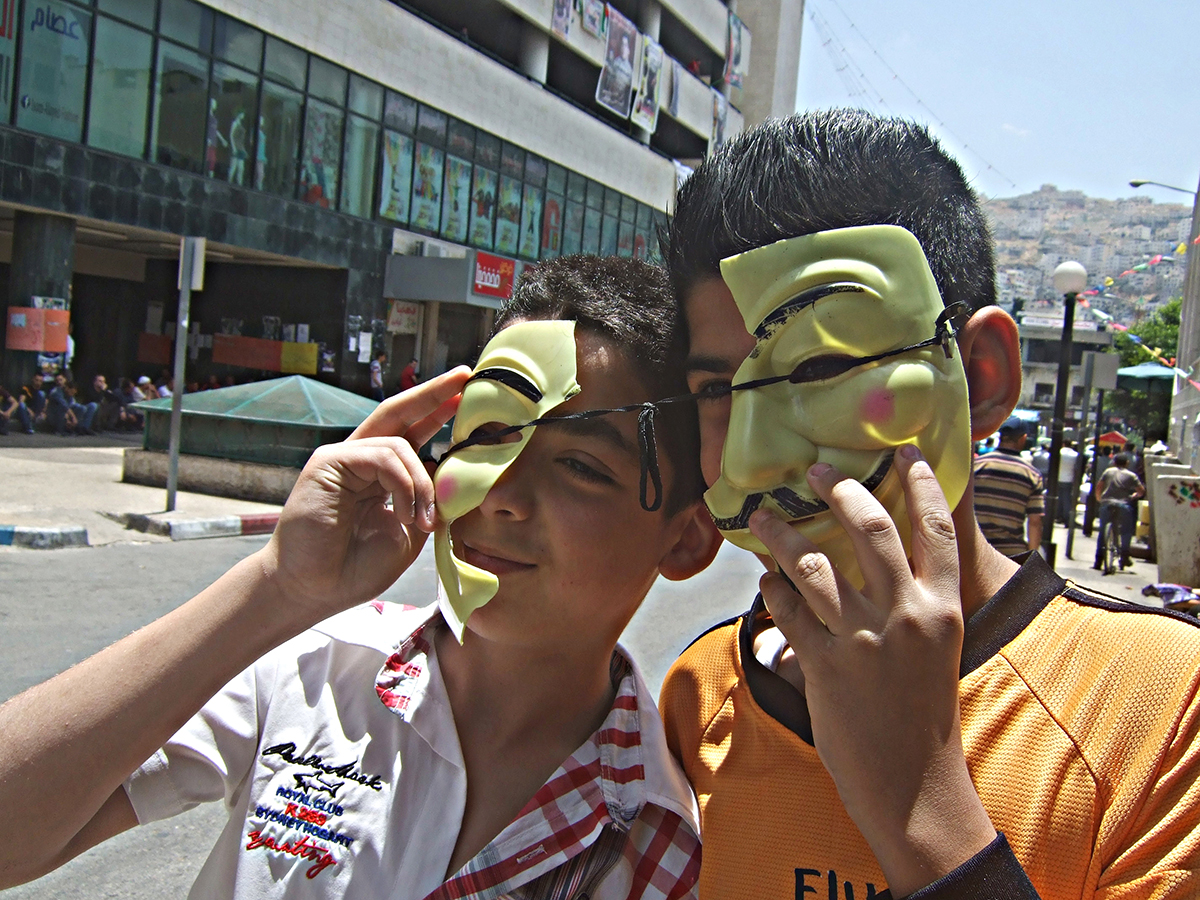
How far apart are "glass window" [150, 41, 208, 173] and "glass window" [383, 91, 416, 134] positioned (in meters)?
5.51

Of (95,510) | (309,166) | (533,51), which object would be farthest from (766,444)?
(533,51)

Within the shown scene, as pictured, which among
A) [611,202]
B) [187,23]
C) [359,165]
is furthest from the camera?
[611,202]

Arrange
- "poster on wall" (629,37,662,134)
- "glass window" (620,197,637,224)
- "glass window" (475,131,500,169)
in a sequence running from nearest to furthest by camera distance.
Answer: "glass window" (475,131,500,169) < "poster on wall" (629,37,662,134) < "glass window" (620,197,637,224)

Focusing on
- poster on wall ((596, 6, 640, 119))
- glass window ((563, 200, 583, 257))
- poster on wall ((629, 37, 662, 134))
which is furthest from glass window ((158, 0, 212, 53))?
poster on wall ((629, 37, 662, 134))

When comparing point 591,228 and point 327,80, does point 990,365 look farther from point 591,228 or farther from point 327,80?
point 591,228

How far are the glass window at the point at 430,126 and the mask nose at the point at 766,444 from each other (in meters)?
25.8

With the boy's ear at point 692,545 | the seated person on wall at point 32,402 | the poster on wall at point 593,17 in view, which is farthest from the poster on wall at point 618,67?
the boy's ear at point 692,545

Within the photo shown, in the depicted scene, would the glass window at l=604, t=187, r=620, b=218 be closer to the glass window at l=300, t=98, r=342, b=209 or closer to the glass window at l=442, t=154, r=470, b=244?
the glass window at l=442, t=154, r=470, b=244

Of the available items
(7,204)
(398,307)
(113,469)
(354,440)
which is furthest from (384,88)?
(354,440)

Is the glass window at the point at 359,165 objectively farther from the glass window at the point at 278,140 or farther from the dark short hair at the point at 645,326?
the dark short hair at the point at 645,326

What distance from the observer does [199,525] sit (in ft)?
34.1

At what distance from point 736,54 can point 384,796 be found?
148ft

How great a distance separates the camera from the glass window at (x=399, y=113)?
24.3m

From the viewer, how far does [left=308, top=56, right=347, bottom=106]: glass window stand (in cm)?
2203
